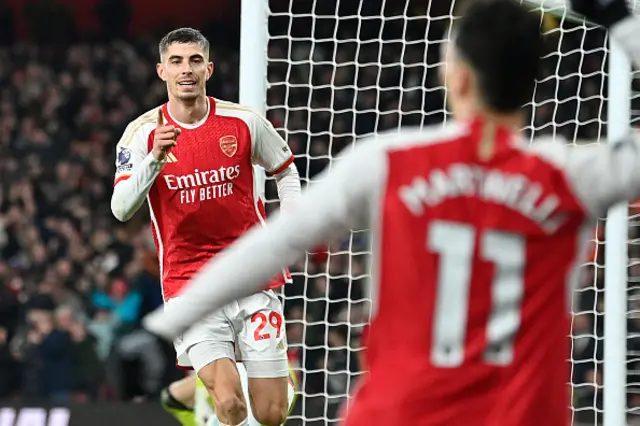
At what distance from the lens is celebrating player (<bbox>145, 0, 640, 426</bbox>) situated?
214cm

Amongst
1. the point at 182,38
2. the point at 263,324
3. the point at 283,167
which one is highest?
the point at 182,38

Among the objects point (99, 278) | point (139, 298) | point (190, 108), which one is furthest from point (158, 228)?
point (99, 278)

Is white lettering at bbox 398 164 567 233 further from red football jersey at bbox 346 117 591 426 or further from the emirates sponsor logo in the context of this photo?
the emirates sponsor logo

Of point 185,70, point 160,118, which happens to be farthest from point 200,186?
point 185,70

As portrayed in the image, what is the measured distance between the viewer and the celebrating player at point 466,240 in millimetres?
2139

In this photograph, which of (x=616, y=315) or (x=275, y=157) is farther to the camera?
(x=616, y=315)

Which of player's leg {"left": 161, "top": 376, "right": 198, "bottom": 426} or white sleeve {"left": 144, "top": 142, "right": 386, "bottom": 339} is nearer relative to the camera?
white sleeve {"left": 144, "top": 142, "right": 386, "bottom": 339}

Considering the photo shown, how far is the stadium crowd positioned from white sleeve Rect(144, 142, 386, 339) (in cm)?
524

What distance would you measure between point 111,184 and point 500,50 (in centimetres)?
1141

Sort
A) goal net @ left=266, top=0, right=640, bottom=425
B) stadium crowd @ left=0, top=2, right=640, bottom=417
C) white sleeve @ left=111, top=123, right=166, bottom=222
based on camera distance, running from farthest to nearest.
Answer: stadium crowd @ left=0, top=2, right=640, bottom=417
goal net @ left=266, top=0, right=640, bottom=425
white sleeve @ left=111, top=123, right=166, bottom=222

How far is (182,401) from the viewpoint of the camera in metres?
7.46

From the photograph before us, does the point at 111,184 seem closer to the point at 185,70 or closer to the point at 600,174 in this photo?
the point at 185,70

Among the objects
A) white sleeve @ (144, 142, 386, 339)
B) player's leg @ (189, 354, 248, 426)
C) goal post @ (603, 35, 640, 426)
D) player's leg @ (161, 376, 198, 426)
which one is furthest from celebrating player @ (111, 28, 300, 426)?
white sleeve @ (144, 142, 386, 339)

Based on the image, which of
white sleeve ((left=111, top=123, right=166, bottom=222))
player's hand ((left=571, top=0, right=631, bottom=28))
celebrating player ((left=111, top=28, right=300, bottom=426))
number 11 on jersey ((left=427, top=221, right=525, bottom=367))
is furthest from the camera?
celebrating player ((left=111, top=28, right=300, bottom=426))
